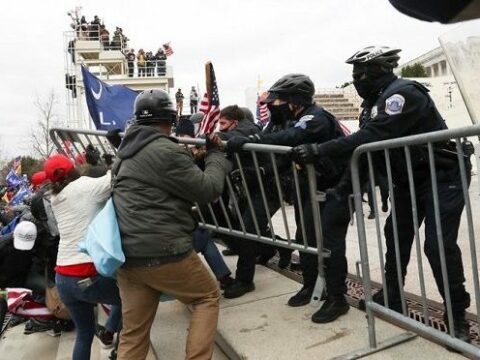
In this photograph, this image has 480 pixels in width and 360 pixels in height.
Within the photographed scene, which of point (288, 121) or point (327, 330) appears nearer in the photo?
point (327, 330)

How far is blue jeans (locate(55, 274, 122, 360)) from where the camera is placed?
10.7 ft

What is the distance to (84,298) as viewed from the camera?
10.8 feet

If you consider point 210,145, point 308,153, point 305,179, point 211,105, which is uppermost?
point 211,105

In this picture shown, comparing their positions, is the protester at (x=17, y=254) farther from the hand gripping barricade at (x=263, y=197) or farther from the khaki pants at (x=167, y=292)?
the khaki pants at (x=167, y=292)

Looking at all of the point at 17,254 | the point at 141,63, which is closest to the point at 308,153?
the point at 17,254

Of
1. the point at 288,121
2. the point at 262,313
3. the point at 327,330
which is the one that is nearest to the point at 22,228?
the point at 262,313

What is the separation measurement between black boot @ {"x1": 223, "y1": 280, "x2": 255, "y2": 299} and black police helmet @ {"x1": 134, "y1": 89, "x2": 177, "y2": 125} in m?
2.00

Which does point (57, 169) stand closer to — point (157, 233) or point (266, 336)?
point (157, 233)

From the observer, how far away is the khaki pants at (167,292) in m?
2.66

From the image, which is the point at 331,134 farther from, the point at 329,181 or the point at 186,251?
the point at 186,251

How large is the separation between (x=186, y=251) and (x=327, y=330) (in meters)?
1.29

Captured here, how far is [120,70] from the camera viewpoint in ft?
135

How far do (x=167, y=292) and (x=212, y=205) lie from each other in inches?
63.0

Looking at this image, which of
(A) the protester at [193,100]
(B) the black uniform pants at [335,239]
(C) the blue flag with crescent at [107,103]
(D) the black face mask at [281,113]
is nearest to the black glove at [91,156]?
(C) the blue flag with crescent at [107,103]
